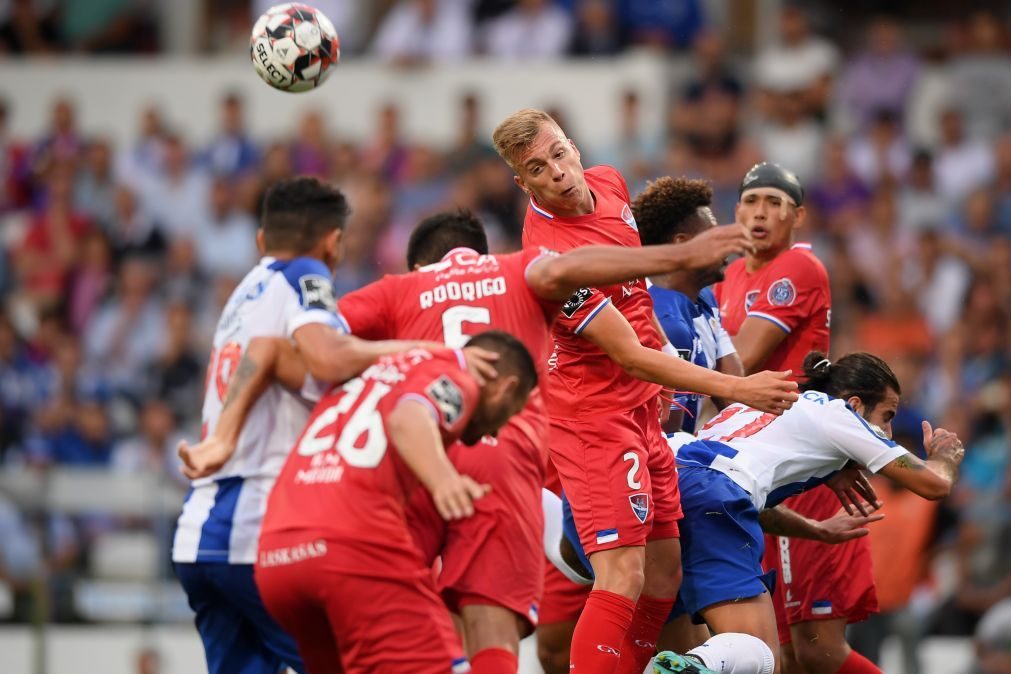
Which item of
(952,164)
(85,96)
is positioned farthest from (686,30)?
(85,96)

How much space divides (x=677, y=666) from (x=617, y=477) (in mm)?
986

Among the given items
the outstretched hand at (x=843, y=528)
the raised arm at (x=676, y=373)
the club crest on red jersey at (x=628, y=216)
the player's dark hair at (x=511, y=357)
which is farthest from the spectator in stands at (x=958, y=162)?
the player's dark hair at (x=511, y=357)

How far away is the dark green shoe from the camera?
7352 mm

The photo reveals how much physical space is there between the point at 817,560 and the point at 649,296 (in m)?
1.85

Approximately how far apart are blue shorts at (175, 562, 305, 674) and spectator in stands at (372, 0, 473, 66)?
475 inches

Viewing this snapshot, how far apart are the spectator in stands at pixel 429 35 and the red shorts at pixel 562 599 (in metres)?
10.7

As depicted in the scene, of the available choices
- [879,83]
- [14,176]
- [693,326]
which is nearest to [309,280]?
[693,326]

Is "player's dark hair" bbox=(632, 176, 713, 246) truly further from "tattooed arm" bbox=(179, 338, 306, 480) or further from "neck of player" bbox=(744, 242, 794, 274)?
"tattooed arm" bbox=(179, 338, 306, 480)

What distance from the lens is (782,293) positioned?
9.03 meters

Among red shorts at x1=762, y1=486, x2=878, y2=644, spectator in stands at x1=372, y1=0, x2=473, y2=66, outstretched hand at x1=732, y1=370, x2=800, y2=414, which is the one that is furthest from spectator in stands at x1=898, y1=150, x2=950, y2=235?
outstretched hand at x1=732, y1=370, x2=800, y2=414

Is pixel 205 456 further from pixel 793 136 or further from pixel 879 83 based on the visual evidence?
pixel 879 83

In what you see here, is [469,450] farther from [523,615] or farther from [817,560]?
[817,560]

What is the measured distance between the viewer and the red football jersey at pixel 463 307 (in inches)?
280

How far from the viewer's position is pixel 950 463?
26.7ft
